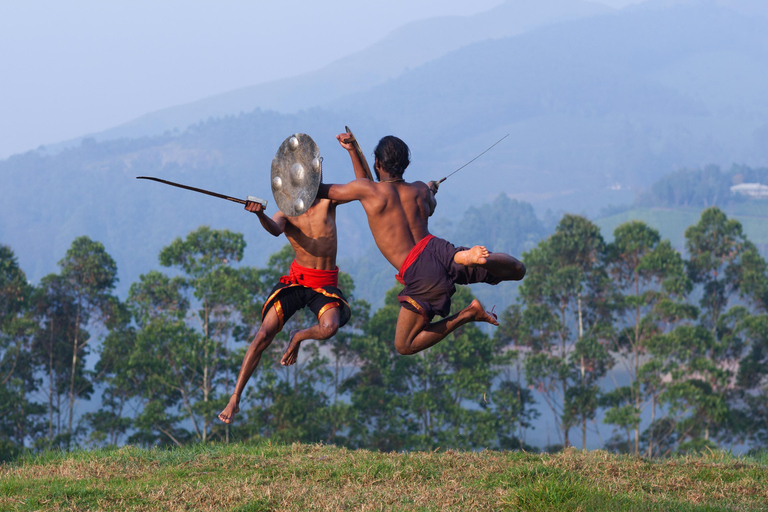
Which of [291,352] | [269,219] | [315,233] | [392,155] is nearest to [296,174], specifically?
[269,219]

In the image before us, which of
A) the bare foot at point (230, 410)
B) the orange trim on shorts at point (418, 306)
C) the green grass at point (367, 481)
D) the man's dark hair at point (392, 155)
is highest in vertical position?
the man's dark hair at point (392, 155)

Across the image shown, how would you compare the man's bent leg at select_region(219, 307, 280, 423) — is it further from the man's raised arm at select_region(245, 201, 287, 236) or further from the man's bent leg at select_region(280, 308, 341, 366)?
the man's raised arm at select_region(245, 201, 287, 236)

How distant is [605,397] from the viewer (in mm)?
36469

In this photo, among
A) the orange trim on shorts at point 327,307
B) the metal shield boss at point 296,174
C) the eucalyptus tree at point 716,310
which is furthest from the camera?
the eucalyptus tree at point 716,310

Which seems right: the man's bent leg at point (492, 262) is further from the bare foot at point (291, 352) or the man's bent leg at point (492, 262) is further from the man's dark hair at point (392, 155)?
the bare foot at point (291, 352)

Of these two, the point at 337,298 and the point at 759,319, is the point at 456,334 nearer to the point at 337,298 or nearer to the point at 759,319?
the point at 759,319

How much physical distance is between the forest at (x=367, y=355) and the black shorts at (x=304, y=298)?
20.5 meters

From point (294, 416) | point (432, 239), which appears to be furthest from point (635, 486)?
point (294, 416)

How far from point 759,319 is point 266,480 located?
3171 centimetres

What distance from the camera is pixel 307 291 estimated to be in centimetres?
924

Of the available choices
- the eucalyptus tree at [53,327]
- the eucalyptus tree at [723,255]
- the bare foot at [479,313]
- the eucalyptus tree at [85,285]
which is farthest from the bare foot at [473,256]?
the eucalyptus tree at [723,255]

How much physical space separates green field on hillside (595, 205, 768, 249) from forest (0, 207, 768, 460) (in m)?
109

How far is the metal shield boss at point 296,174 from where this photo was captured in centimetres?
837

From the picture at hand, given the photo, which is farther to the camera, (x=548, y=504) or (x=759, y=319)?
(x=759, y=319)
